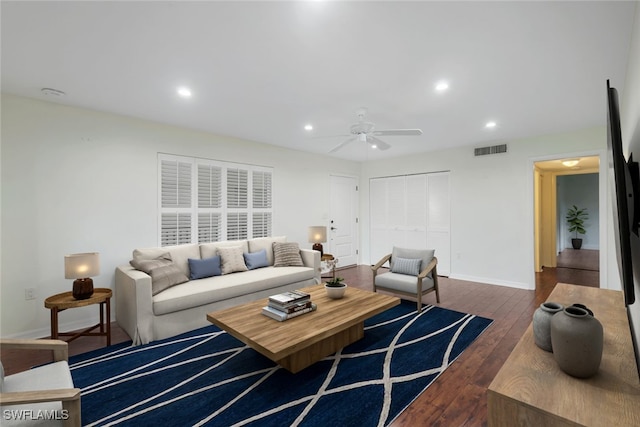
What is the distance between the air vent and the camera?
16.4ft

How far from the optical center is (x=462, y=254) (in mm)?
5496

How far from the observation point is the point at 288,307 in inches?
100

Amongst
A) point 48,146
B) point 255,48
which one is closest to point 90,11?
point 255,48

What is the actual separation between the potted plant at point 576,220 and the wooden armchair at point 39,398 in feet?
38.6

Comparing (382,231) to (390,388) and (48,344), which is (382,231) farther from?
(48,344)

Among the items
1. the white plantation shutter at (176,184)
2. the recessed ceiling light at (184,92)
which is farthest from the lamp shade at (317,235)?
the recessed ceiling light at (184,92)

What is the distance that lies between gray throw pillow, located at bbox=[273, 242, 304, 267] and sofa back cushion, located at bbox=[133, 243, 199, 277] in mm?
1151

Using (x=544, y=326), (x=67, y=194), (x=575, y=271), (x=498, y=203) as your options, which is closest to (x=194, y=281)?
(x=67, y=194)

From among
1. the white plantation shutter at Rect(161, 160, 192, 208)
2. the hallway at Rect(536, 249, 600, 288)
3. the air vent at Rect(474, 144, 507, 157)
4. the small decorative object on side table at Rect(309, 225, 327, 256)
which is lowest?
the hallway at Rect(536, 249, 600, 288)

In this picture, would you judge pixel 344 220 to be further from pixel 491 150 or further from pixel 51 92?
pixel 51 92

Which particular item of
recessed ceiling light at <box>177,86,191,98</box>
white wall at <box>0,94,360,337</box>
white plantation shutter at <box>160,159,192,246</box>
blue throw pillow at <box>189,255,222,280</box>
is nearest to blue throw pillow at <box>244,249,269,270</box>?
blue throw pillow at <box>189,255,222,280</box>

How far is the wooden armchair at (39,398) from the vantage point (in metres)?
1.23

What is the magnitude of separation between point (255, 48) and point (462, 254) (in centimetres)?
505

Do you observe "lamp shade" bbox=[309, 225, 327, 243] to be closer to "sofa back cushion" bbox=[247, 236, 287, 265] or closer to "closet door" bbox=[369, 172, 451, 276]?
"sofa back cushion" bbox=[247, 236, 287, 265]
